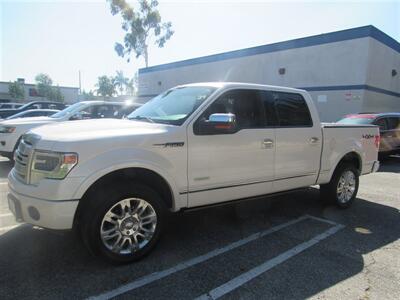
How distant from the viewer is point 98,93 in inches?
3647

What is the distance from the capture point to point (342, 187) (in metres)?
5.61

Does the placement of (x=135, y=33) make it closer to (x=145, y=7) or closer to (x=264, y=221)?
(x=145, y=7)

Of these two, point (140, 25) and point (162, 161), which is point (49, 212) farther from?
point (140, 25)

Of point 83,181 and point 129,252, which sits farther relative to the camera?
point 129,252

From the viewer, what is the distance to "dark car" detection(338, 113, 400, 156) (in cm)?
1085

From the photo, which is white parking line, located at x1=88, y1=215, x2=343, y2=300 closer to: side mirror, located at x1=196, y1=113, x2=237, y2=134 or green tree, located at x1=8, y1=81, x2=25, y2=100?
side mirror, located at x1=196, y1=113, x2=237, y2=134

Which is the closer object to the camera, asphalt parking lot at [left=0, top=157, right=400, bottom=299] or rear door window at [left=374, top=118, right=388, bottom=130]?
asphalt parking lot at [left=0, top=157, right=400, bottom=299]

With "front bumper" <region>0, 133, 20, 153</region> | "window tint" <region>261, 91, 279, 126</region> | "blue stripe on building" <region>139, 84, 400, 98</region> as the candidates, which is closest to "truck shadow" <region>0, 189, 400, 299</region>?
"window tint" <region>261, 91, 279, 126</region>

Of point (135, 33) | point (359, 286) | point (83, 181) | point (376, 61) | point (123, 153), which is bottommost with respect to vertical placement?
point (359, 286)

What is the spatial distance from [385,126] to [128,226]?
35.0ft

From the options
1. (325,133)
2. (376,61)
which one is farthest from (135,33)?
(325,133)

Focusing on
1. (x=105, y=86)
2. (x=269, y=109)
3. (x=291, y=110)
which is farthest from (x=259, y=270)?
(x=105, y=86)

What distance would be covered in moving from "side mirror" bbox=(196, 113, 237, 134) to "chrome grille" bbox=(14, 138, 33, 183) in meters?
1.80

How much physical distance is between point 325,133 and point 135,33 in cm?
3677
